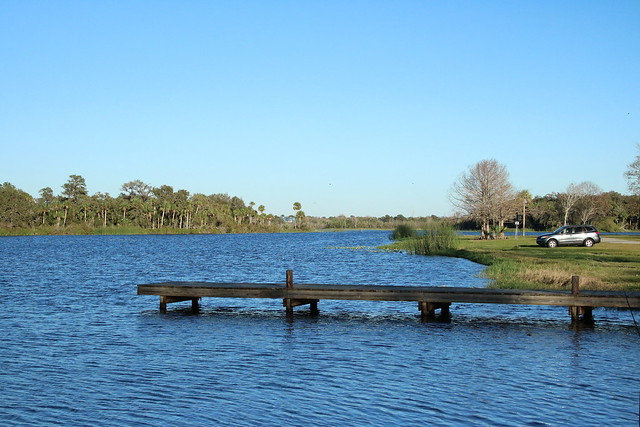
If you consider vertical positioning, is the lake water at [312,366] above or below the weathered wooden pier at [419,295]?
below

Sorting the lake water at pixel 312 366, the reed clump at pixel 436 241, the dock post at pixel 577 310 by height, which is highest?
the reed clump at pixel 436 241

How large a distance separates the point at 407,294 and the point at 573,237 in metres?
37.6

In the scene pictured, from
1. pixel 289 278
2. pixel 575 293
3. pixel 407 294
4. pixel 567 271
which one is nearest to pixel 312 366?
pixel 407 294

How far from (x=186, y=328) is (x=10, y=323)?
650 centimetres

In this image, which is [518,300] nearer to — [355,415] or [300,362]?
[300,362]

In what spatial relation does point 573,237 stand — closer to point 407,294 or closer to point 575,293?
point 575,293

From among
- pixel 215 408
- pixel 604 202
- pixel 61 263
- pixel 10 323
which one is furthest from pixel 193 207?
pixel 215 408

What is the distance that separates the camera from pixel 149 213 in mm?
164125

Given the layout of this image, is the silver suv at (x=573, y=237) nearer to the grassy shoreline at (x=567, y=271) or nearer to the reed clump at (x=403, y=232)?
the grassy shoreline at (x=567, y=271)

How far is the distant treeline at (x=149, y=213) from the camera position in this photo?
125 meters

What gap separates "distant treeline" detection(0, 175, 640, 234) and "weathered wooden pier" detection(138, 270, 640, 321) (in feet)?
276

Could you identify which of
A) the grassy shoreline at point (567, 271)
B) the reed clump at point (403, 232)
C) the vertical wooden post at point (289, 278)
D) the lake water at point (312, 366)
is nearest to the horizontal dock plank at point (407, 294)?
the vertical wooden post at point (289, 278)

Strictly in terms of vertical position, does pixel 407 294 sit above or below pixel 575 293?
below

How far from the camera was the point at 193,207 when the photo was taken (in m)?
179
